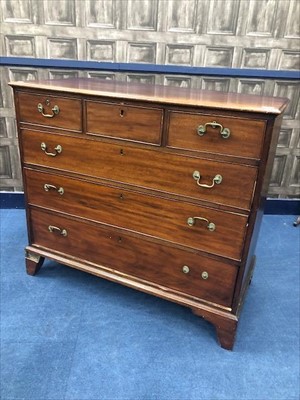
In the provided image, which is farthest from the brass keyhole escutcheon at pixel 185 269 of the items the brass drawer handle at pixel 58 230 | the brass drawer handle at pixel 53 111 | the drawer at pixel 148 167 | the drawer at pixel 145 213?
the brass drawer handle at pixel 53 111

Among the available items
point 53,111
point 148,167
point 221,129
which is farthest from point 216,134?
point 53,111

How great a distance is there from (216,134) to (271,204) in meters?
1.64

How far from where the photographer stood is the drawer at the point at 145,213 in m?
1.50

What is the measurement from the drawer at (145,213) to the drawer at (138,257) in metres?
0.06

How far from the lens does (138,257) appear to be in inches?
68.8

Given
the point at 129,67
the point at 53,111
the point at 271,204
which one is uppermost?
the point at 129,67

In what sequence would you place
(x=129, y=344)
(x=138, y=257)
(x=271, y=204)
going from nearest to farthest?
(x=129, y=344) → (x=138, y=257) → (x=271, y=204)

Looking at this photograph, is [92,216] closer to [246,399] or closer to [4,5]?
[246,399]

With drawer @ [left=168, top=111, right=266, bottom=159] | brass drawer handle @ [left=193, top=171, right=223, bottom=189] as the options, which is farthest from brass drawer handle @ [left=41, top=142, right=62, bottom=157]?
brass drawer handle @ [left=193, top=171, right=223, bottom=189]

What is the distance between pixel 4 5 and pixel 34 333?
1988 millimetres

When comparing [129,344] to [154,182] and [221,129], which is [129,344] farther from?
[221,129]

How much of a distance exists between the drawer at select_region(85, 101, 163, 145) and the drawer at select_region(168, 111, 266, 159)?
0.23ft

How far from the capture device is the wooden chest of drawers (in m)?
1.38

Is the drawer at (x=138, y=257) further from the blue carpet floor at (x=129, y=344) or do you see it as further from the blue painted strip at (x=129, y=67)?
the blue painted strip at (x=129, y=67)
